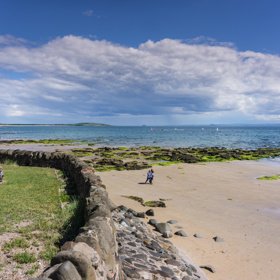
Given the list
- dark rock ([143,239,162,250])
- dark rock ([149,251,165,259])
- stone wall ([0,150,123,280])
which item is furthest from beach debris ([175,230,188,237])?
stone wall ([0,150,123,280])

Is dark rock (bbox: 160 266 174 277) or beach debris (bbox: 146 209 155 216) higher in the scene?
dark rock (bbox: 160 266 174 277)

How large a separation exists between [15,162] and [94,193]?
15015 mm

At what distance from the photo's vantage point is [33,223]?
286 inches

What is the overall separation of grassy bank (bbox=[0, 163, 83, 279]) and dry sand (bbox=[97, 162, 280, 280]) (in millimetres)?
4387

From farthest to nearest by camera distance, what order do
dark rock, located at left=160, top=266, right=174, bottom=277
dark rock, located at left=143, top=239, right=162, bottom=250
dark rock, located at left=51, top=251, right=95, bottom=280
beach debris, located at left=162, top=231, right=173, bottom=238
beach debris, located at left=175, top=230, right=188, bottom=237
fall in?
beach debris, located at left=175, top=230, right=188, bottom=237
beach debris, located at left=162, top=231, right=173, bottom=238
dark rock, located at left=143, top=239, right=162, bottom=250
dark rock, located at left=160, top=266, right=174, bottom=277
dark rock, located at left=51, top=251, right=95, bottom=280

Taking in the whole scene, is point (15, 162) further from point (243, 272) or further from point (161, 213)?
point (243, 272)

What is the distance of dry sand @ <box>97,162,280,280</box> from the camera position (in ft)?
26.8

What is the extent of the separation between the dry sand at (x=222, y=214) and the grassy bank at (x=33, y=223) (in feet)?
14.4

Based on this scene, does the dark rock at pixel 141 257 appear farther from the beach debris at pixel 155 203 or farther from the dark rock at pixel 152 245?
the beach debris at pixel 155 203

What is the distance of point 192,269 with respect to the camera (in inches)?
291

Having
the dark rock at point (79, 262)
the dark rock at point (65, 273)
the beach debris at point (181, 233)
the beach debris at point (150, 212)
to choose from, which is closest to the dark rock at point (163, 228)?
the beach debris at point (181, 233)

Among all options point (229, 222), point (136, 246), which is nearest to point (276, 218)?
point (229, 222)

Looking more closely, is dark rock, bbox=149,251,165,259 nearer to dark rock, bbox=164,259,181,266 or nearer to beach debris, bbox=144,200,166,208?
dark rock, bbox=164,259,181,266

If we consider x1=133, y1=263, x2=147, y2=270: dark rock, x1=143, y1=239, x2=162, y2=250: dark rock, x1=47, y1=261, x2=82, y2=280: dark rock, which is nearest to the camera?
x1=47, y1=261, x2=82, y2=280: dark rock
